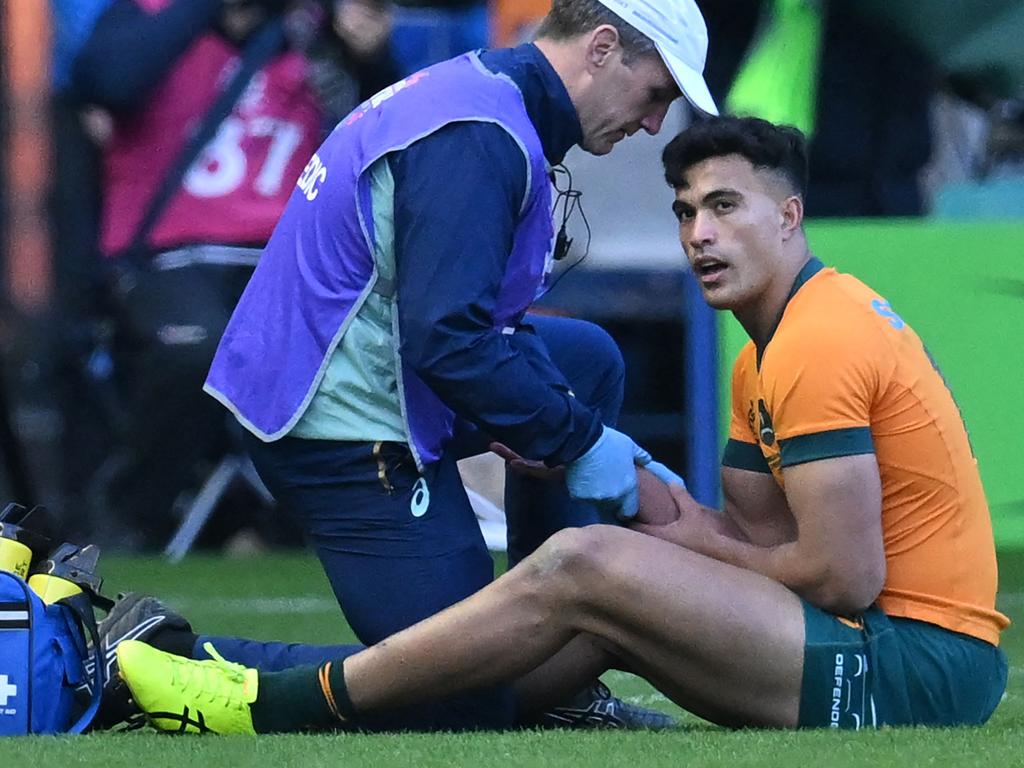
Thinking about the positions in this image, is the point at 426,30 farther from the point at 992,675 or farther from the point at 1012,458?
the point at 992,675

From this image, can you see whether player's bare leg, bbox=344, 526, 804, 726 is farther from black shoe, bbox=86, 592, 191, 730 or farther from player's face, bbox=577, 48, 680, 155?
player's face, bbox=577, 48, 680, 155

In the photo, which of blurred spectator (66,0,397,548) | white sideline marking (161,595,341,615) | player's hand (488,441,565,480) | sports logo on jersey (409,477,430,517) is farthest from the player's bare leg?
blurred spectator (66,0,397,548)

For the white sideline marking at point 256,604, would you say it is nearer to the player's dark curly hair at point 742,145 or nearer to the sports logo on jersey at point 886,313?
the player's dark curly hair at point 742,145

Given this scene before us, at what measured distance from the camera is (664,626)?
3.68 meters

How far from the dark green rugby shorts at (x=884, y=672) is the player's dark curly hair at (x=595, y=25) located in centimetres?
105

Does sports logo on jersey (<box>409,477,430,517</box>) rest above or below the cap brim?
below

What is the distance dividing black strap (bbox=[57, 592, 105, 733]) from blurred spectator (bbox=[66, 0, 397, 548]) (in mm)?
3227

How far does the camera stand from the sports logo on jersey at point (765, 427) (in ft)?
12.5

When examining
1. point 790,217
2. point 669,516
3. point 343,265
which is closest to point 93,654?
point 343,265

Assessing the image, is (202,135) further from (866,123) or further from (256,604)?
(866,123)

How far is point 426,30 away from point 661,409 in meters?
1.52

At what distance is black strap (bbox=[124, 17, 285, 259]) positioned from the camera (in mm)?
7254

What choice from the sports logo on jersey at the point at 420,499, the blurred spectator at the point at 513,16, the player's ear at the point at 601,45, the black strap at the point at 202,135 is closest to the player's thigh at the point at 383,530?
the sports logo on jersey at the point at 420,499

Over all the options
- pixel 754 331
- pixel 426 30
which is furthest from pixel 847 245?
pixel 754 331
